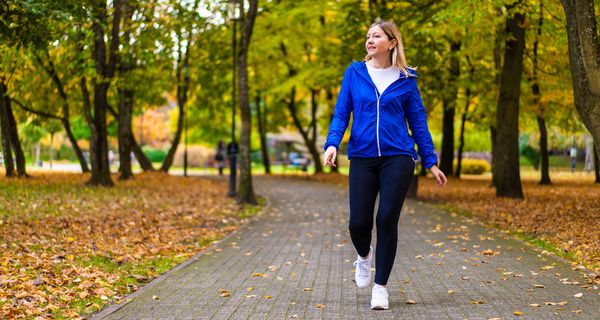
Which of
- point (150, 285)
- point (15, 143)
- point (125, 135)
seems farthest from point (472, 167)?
point (150, 285)

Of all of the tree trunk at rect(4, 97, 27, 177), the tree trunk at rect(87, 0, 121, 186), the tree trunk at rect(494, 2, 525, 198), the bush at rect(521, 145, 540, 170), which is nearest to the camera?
the tree trunk at rect(494, 2, 525, 198)

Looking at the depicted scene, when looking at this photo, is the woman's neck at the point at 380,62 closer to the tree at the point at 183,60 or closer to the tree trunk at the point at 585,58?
the tree trunk at the point at 585,58

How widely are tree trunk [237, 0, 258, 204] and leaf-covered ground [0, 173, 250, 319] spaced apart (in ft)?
2.07

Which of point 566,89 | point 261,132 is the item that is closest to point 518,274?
point 566,89

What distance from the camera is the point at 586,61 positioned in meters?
9.59

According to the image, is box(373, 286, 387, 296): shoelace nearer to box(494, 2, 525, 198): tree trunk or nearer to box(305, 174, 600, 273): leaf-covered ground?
box(305, 174, 600, 273): leaf-covered ground

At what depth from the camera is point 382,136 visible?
19.0ft

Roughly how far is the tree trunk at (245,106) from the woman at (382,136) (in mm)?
13157

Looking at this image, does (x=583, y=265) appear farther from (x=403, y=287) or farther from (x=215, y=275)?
(x=215, y=275)

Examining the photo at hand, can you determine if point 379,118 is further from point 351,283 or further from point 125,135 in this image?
point 125,135

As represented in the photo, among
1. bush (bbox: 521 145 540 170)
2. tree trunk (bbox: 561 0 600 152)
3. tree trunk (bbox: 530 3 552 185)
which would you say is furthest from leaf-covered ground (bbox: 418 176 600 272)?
bush (bbox: 521 145 540 170)

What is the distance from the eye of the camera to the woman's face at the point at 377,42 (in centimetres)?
581

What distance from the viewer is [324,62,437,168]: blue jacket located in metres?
5.79

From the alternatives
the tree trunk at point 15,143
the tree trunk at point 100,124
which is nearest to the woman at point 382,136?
the tree trunk at point 100,124
